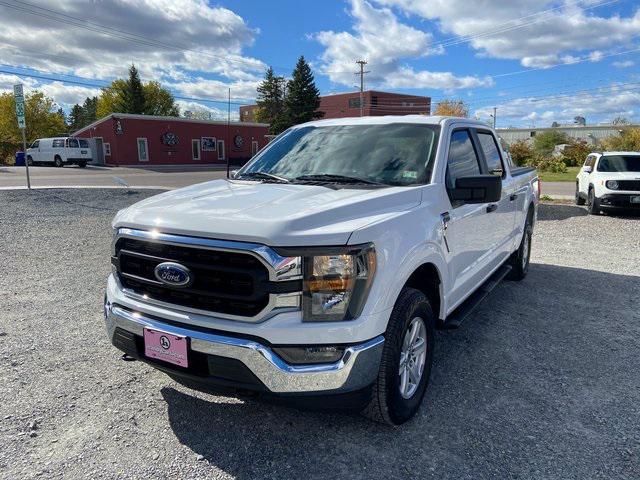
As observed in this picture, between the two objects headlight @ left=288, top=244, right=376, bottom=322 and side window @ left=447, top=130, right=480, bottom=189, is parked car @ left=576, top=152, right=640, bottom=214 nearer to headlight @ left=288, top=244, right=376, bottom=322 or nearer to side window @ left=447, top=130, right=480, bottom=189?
side window @ left=447, top=130, right=480, bottom=189

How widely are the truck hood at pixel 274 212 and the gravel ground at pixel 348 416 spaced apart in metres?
1.21

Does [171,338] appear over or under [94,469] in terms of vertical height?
over

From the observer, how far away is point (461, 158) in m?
3.90

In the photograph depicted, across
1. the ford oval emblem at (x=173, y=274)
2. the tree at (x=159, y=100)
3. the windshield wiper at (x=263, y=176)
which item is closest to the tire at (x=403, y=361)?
the ford oval emblem at (x=173, y=274)

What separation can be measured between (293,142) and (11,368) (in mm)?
2858

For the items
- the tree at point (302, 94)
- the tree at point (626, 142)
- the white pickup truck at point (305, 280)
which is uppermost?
the tree at point (302, 94)

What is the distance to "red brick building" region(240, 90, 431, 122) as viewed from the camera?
69.0 m

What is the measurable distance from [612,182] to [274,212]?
39.7 feet

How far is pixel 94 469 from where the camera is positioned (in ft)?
8.17

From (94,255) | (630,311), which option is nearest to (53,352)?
(94,255)

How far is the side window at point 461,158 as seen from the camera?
11.8 ft

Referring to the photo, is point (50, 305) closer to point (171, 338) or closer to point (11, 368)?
point (11, 368)

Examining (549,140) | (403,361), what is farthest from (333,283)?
(549,140)

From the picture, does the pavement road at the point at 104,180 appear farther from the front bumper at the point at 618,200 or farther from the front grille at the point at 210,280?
the front grille at the point at 210,280
